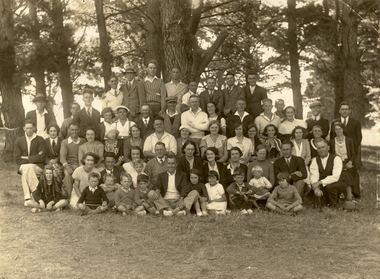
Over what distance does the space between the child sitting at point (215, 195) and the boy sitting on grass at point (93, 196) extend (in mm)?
1620

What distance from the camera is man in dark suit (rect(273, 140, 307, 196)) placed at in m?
7.56

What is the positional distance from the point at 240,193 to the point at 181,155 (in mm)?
1360

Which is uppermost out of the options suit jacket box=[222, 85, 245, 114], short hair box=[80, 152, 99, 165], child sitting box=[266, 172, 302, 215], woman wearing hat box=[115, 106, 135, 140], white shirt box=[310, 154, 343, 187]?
suit jacket box=[222, 85, 245, 114]

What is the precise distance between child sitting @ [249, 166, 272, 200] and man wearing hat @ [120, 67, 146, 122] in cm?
266

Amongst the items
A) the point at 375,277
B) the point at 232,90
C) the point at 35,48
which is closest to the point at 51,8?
the point at 35,48

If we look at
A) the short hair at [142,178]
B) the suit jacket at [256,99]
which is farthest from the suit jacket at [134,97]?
the suit jacket at [256,99]

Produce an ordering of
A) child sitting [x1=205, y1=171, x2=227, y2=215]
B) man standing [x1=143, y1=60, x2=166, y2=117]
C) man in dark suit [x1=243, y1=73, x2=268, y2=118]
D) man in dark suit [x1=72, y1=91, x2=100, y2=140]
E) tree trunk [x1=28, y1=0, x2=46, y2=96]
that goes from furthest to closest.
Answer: tree trunk [x1=28, y1=0, x2=46, y2=96]
man in dark suit [x1=243, y1=73, x2=268, y2=118]
man standing [x1=143, y1=60, x2=166, y2=117]
man in dark suit [x1=72, y1=91, x2=100, y2=140]
child sitting [x1=205, y1=171, x2=227, y2=215]

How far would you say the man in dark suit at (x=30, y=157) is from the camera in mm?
7711

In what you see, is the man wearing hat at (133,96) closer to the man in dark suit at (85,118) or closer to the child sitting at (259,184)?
the man in dark suit at (85,118)

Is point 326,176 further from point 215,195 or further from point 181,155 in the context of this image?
point 181,155

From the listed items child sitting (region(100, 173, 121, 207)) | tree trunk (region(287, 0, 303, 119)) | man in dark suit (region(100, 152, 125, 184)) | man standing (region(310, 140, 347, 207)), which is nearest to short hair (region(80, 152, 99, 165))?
man in dark suit (region(100, 152, 125, 184))

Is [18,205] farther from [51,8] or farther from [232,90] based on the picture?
[51,8]

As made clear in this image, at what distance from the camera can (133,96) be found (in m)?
8.84

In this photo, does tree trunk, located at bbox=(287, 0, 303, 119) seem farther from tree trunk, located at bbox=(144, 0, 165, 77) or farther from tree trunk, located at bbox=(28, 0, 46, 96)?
tree trunk, located at bbox=(28, 0, 46, 96)
